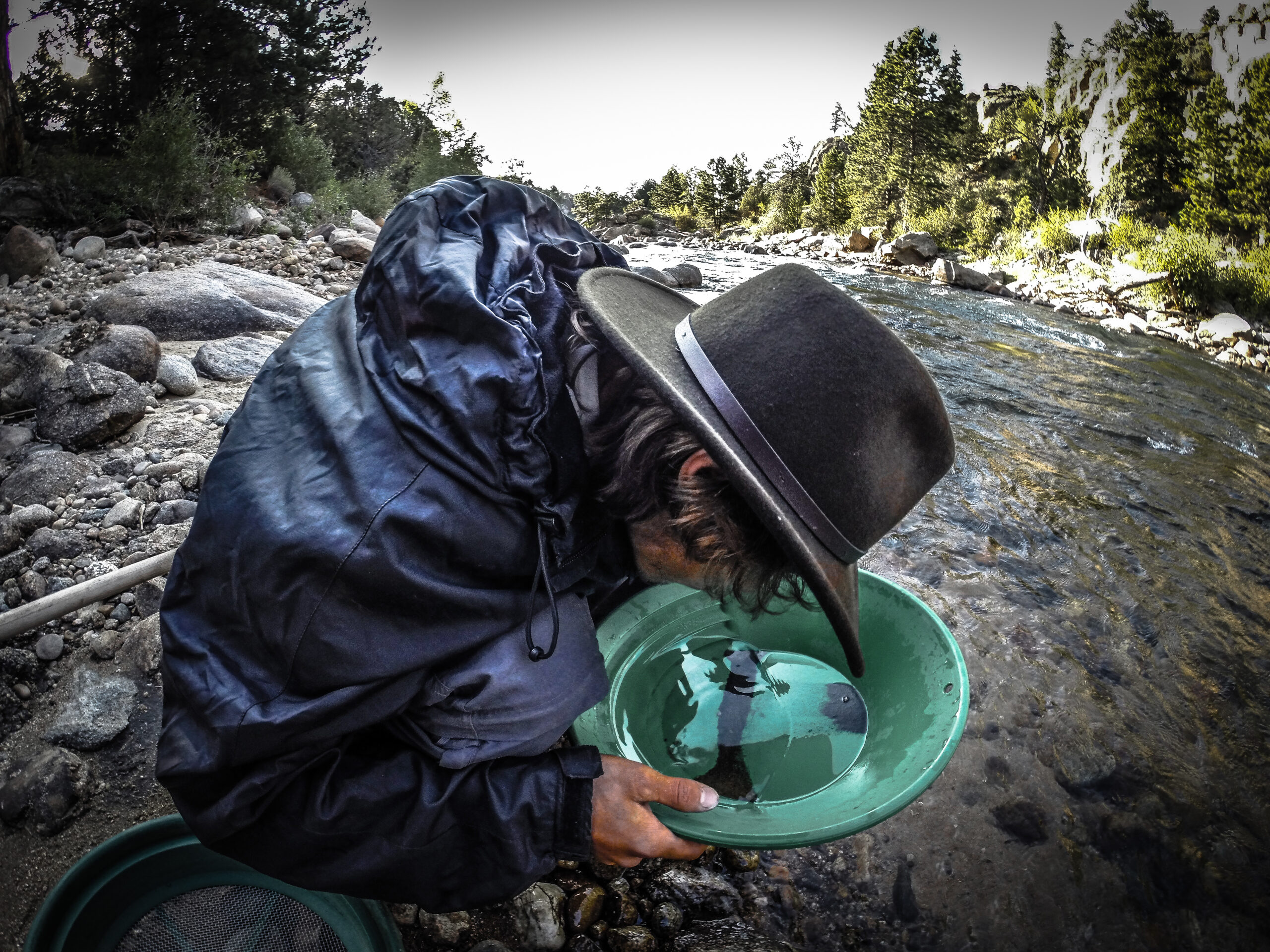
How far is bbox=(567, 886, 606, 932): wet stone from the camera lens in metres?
1.34

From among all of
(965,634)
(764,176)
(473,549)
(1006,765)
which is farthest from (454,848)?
(764,176)

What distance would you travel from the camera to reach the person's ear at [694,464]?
1004 millimetres

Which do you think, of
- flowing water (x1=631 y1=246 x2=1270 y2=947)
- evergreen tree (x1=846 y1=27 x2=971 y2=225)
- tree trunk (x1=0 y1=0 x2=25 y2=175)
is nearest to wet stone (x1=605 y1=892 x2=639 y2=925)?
flowing water (x1=631 y1=246 x2=1270 y2=947)

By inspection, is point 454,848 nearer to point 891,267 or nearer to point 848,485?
point 848,485

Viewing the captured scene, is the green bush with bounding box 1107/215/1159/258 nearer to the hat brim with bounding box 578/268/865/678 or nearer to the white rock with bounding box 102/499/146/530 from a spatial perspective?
the hat brim with bounding box 578/268/865/678

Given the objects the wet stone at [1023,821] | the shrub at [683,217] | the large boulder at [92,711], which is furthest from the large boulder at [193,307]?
the shrub at [683,217]

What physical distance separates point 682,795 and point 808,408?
68cm

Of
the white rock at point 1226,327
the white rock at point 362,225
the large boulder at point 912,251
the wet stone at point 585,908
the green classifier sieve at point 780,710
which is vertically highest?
the white rock at point 362,225

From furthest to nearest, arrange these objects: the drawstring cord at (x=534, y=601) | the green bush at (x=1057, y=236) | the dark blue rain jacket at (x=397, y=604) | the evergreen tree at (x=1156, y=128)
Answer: the evergreen tree at (x=1156, y=128), the green bush at (x=1057, y=236), the drawstring cord at (x=534, y=601), the dark blue rain jacket at (x=397, y=604)

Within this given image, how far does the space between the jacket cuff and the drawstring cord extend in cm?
19

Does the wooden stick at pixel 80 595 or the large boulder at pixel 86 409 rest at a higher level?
the large boulder at pixel 86 409

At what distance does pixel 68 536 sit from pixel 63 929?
4.72ft

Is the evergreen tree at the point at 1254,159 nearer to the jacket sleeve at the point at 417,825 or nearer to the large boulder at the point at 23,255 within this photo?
the jacket sleeve at the point at 417,825

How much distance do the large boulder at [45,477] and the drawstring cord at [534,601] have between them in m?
2.07
